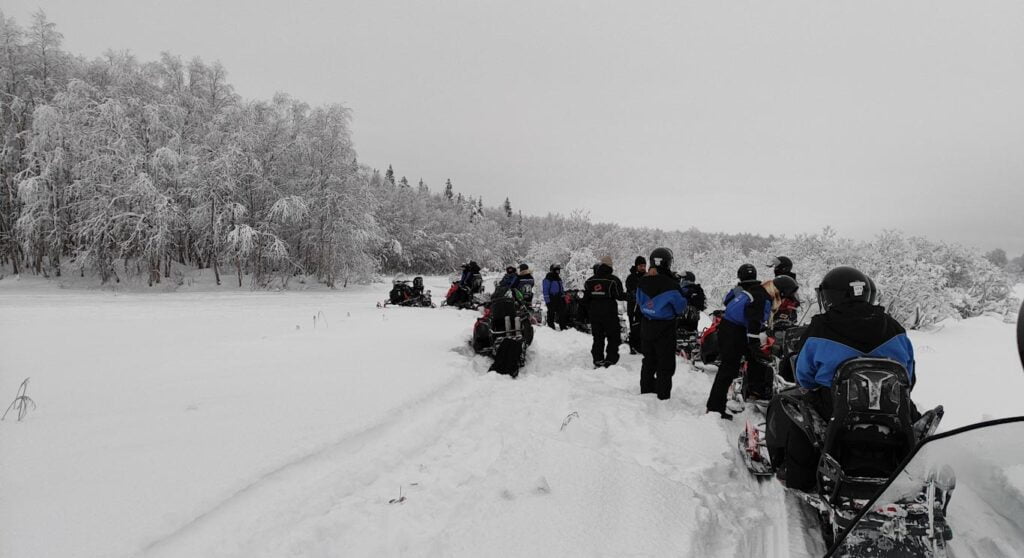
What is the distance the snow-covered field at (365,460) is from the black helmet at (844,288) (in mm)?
1428

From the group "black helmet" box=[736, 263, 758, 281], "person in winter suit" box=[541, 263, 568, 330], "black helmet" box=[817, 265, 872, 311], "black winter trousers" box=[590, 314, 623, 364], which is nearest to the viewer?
"black helmet" box=[817, 265, 872, 311]

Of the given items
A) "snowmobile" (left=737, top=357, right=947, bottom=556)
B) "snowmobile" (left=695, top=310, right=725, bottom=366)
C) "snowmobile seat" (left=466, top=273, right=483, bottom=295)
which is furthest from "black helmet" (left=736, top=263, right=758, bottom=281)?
"snowmobile seat" (left=466, top=273, right=483, bottom=295)

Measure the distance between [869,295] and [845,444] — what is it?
3.40ft

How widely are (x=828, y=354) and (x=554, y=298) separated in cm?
812

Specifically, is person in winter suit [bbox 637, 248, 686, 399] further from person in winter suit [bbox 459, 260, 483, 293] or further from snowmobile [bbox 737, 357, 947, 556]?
person in winter suit [bbox 459, 260, 483, 293]

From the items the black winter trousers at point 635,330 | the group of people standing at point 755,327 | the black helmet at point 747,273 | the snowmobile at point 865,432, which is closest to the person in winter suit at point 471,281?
the group of people standing at point 755,327

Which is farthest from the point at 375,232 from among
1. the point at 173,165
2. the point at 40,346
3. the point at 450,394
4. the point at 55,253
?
the point at 450,394

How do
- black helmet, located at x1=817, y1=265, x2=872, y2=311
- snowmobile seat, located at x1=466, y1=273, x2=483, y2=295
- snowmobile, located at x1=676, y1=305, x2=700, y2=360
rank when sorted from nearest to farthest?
1. black helmet, located at x1=817, y1=265, x2=872, y2=311
2. snowmobile, located at x1=676, y1=305, x2=700, y2=360
3. snowmobile seat, located at x1=466, y1=273, x2=483, y2=295

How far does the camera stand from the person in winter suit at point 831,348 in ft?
8.58

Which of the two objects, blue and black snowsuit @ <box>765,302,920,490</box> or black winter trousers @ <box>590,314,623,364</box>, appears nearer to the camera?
blue and black snowsuit @ <box>765,302,920,490</box>

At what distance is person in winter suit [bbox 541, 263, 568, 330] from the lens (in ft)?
34.2

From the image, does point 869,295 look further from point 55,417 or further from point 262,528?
point 55,417

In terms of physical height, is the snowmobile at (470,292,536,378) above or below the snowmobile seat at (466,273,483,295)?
below

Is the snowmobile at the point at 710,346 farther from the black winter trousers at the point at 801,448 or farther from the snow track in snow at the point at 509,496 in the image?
the black winter trousers at the point at 801,448
